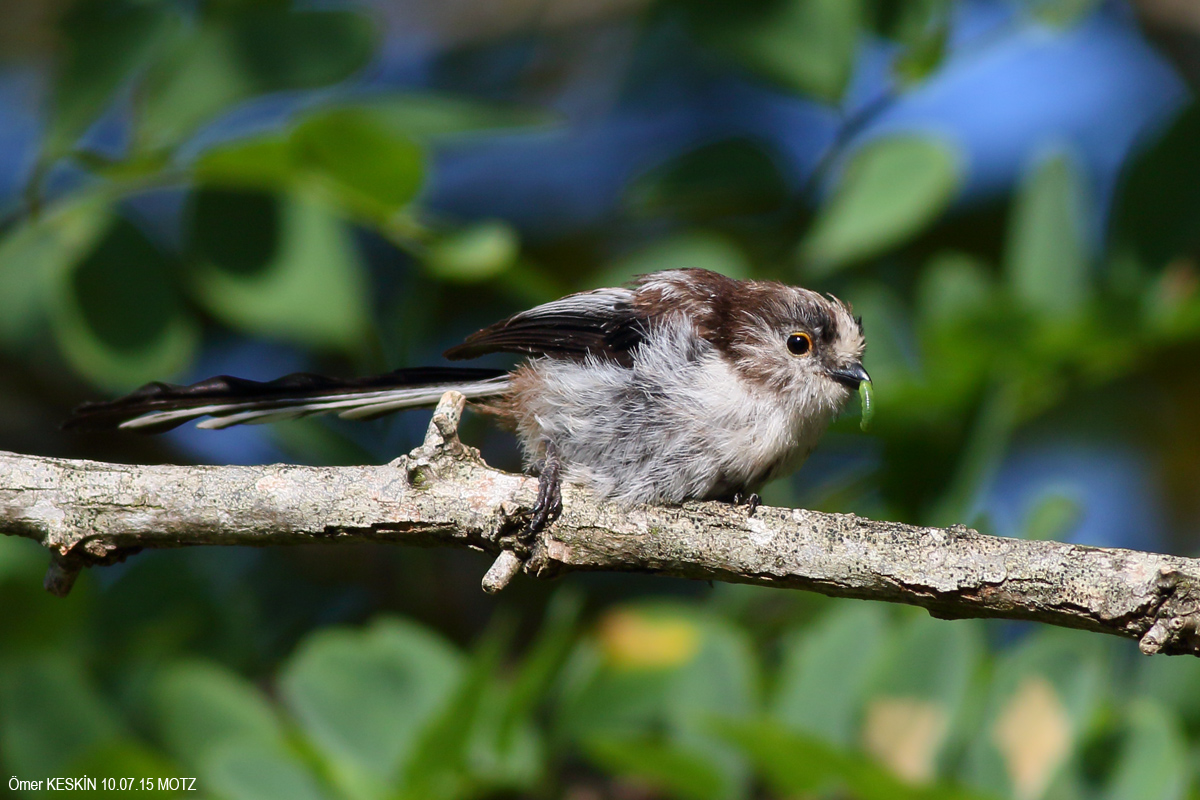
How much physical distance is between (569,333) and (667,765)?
3.38ft

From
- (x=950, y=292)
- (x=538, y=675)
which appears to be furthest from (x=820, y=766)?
(x=950, y=292)

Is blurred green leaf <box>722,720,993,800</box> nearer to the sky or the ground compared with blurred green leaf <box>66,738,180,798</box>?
nearer to the ground

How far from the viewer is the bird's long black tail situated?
7.55 ft

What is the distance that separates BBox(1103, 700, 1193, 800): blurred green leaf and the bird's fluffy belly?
Answer: 95 centimetres

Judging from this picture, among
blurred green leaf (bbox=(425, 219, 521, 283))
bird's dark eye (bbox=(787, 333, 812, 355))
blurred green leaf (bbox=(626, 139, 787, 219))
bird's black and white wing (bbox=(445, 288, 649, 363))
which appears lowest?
bird's dark eye (bbox=(787, 333, 812, 355))

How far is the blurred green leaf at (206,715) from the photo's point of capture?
255 centimetres

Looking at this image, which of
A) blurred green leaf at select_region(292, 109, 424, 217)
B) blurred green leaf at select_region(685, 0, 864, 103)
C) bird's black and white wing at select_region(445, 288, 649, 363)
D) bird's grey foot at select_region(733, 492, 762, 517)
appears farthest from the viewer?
blurred green leaf at select_region(685, 0, 864, 103)

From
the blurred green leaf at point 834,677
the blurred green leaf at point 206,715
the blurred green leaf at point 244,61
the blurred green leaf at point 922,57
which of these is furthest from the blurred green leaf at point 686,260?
the blurred green leaf at point 206,715

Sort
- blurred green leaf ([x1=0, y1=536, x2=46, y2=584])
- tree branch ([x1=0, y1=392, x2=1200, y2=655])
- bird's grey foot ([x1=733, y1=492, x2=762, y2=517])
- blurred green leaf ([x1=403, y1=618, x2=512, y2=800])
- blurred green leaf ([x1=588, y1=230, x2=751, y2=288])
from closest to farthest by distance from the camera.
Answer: tree branch ([x1=0, y1=392, x2=1200, y2=655]) < bird's grey foot ([x1=733, y1=492, x2=762, y2=517]) < blurred green leaf ([x1=403, y1=618, x2=512, y2=800]) < blurred green leaf ([x1=0, y1=536, x2=46, y2=584]) < blurred green leaf ([x1=588, y1=230, x2=751, y2=288])

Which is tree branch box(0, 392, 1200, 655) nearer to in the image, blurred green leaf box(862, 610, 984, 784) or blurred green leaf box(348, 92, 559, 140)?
blurred green leaf box(862, 610, 984, 784)

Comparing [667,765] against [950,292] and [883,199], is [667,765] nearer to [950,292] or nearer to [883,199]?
[950,292]

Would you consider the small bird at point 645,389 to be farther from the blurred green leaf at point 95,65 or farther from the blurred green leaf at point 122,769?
the blurred green leaf at point 95,65

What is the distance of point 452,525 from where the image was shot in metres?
2.04

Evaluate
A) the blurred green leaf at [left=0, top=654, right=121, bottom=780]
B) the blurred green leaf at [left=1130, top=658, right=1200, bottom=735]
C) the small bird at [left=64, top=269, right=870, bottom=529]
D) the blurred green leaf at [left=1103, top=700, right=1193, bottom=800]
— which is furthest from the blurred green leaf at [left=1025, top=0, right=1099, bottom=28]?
the blurred green leaf at [left=0, top=654, right=121, bottom=780]
